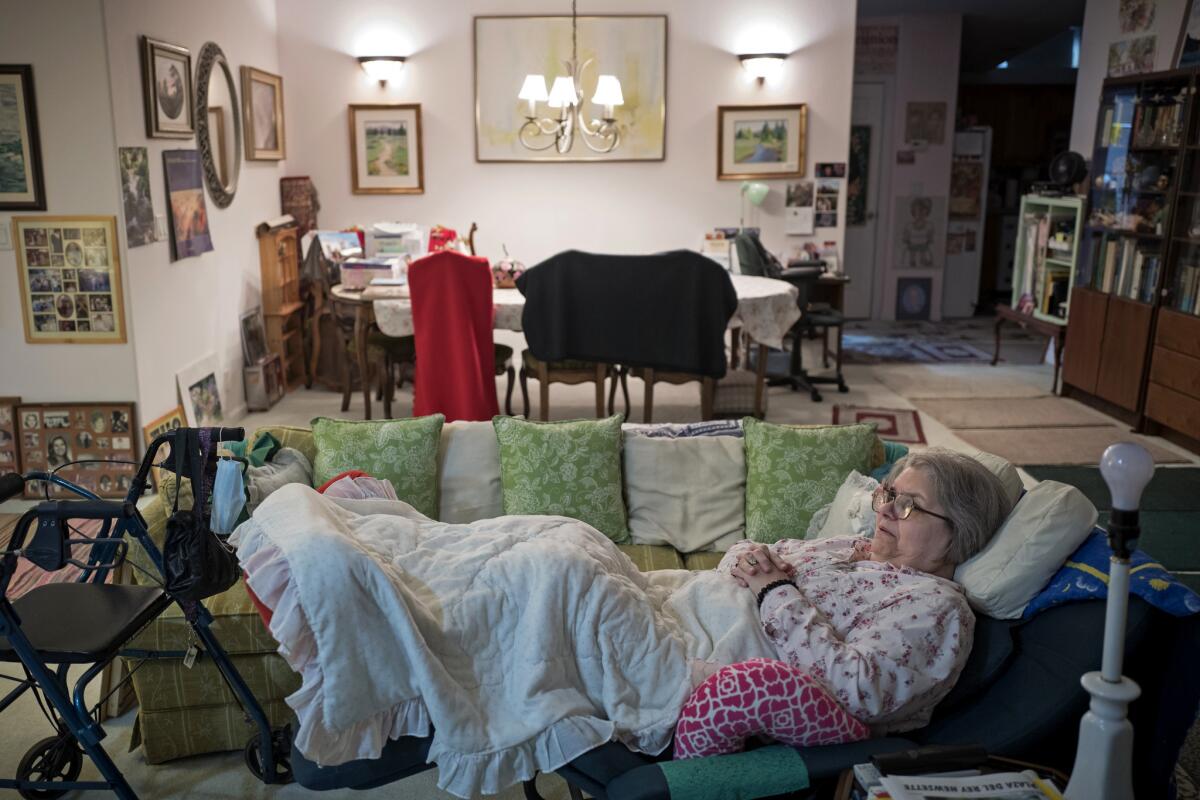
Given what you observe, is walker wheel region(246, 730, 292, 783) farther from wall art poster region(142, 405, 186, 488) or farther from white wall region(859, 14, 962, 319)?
white wall region(859, 14, 962, 319)

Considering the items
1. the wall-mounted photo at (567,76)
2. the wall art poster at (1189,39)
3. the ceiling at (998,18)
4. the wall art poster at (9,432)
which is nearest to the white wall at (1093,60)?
the wall art poster at (1189,39)

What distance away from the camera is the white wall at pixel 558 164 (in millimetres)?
6461

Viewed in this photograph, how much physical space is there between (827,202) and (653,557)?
181 inches

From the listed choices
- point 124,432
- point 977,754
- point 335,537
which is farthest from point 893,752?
point 124,432

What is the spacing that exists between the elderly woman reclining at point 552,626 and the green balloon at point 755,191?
4.68 metres

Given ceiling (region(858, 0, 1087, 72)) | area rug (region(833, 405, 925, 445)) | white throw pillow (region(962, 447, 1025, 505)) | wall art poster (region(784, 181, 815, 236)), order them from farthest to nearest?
1. ceiling (region(858, 0, 1087, 72))
2. wall art poster (region(784, 181, 815, 236))
3. area rug (region(833, 405, 925, 445))
4. white throw pillow (region(962, 447, 1025, 505))

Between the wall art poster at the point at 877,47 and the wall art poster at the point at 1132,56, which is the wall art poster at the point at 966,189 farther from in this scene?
the wall art poster at the point at 1132,56

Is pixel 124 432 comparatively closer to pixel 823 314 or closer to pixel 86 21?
pixel 86 21

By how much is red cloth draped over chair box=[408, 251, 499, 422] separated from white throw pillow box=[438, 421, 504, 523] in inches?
75.2

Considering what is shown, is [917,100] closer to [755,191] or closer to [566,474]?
[755,191]

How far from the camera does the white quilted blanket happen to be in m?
1.82

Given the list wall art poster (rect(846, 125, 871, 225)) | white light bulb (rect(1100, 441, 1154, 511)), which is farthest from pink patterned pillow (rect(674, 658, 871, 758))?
wall art poster (rect(846, 125, 871, 225))

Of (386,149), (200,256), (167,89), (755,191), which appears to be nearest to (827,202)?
(755,191)

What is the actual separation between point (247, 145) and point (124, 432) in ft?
6.82
